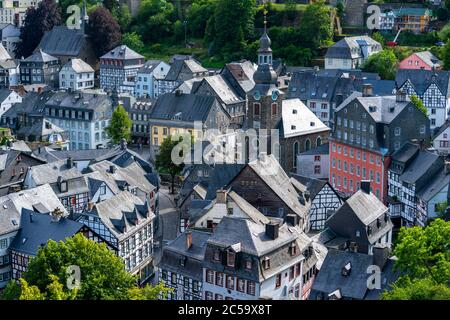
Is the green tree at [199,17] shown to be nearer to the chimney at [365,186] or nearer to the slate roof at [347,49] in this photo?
the slate roof at [347,49]

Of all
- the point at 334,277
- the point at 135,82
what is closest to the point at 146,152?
the point at 135,82

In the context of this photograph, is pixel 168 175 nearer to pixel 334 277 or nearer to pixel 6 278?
pixel 6 278

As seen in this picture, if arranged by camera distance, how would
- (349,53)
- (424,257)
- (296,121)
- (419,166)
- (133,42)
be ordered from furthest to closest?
(133,42), (349,53), (296,121), (419,166), (424,257)

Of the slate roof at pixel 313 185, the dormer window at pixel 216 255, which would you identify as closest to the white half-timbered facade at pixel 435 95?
the slate roof at pixel 313 185

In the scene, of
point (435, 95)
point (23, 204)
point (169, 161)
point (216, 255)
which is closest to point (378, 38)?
point (435, 95)

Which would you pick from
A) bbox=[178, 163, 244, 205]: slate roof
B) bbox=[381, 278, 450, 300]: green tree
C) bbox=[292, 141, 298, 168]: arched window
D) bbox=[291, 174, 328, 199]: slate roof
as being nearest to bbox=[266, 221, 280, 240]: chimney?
bbox=[381, 278, 450, 300]: green tree

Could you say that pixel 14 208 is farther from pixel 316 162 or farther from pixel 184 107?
pixel 184 107
